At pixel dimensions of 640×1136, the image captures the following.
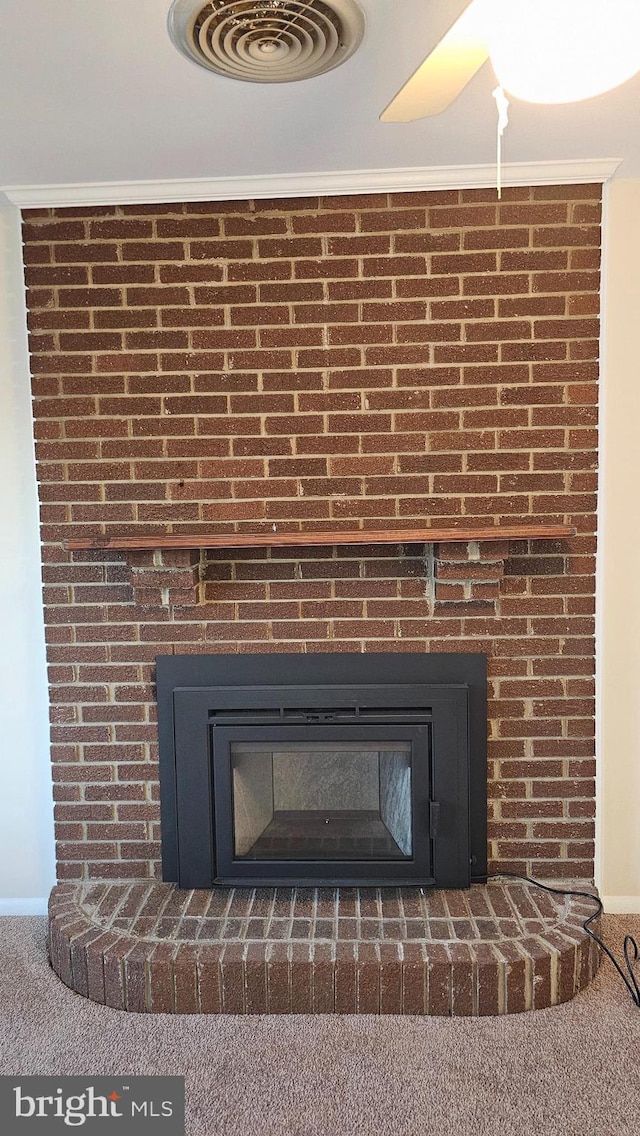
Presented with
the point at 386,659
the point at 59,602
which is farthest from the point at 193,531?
the point at 386,659

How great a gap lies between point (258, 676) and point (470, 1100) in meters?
1.17

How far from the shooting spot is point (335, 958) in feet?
6.49

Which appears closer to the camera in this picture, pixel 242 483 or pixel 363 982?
pixel 363 982

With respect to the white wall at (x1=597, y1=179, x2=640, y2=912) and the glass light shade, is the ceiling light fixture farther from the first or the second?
the white wall at (x1=597, y1=179, x2=640, y2=912)

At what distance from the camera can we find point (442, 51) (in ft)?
3.65

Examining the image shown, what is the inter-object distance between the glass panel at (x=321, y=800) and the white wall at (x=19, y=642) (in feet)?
2.17

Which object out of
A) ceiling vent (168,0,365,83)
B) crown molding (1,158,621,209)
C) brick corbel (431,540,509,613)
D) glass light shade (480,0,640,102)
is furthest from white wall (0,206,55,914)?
glass light shade (480,0,640,102)

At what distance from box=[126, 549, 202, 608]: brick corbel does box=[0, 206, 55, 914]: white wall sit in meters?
0.37

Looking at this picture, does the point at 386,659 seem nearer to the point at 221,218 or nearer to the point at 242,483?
the point at 242,483

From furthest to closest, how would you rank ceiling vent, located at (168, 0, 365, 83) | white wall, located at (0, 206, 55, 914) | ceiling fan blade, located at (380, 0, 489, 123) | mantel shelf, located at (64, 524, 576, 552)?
1. white wall, located at (0, 206, 55, 914)
2. mantel shelf, located at (64, 524, 576, 552)
3. ceiling vent, located at (168, 0, 365, 83)
4. ceiling fan blade, located at (380, 0, 489, 123)

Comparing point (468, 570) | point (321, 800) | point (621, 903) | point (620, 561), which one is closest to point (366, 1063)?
point (321, 800)

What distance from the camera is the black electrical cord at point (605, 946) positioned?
206 cm

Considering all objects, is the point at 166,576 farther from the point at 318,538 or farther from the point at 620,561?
the point at 620,561

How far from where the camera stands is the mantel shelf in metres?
2.09
